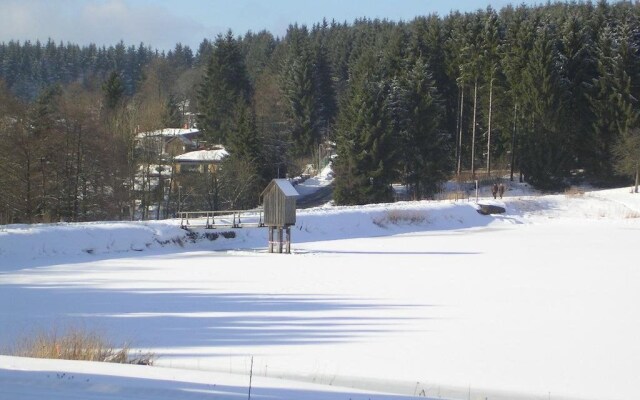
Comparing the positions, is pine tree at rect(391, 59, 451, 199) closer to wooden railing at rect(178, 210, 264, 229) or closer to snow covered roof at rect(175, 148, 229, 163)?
snow covered roof at rect(175, 148, 229, 163)

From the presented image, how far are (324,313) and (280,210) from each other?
52.2ft

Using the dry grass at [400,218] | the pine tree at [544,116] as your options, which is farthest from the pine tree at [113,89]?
the dry grass at [400,218]

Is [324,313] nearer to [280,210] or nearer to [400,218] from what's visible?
[280,210]

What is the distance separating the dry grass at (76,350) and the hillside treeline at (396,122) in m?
27.6

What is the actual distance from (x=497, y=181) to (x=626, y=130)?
411 inches

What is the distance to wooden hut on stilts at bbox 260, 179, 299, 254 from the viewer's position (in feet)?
107

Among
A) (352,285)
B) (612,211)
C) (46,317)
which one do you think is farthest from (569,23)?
(46,317)

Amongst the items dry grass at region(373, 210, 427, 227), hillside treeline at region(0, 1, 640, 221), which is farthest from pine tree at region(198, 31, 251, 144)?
dry grass at region(373, 210, 427, 227)

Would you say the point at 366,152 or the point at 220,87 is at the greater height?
the point at 220,87

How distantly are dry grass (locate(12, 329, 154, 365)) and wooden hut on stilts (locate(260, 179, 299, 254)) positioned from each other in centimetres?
2028

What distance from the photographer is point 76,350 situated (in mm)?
11242

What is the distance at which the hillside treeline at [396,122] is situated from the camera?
42969 mm

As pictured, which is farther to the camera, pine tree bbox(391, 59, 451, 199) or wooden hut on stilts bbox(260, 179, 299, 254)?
pine tree bbox(391, 59, 451, 199)

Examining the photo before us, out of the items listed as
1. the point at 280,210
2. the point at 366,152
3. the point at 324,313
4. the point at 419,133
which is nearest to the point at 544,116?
the point at 419,133
